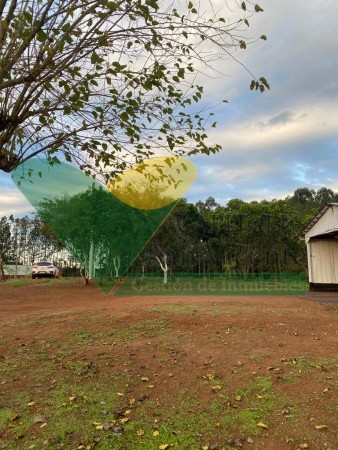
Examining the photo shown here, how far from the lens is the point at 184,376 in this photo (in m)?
4.77

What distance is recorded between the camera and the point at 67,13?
→ 139 inches

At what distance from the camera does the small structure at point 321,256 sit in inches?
612

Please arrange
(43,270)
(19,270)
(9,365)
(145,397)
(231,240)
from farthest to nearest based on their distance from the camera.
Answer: (19,270)
(231,240)
(43,270)
(9,365)
(145,397)

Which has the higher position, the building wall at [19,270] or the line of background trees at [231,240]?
the line of background trees at [231,240]

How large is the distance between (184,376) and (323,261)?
12641 millimetres

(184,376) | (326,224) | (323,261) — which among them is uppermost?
(326,224)

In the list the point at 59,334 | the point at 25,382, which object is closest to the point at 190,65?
the point at 25,382

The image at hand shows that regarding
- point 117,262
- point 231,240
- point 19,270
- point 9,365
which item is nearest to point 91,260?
point 117,262

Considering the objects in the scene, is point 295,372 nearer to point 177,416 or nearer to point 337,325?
point 177,416

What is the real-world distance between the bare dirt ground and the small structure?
8.19 m

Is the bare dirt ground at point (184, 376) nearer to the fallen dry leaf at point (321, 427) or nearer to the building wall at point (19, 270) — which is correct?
the fallen dry leaf at point (321, 427)
